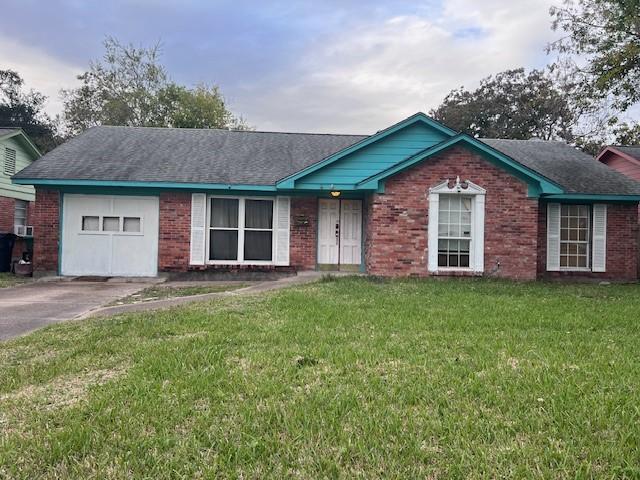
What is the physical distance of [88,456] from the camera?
275cm

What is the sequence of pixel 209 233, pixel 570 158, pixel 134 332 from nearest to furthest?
pixel 134 332, pixel 209 233, pixel 570 158

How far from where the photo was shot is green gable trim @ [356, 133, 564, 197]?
11.7m

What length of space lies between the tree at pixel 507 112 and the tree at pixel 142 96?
19.0m

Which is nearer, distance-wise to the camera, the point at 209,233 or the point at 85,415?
the point at 85,415

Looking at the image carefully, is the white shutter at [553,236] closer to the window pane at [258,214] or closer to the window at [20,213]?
the window pane at [258,214]

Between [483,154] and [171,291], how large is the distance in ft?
27.0

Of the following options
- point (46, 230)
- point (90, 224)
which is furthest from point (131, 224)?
point (46, 230)

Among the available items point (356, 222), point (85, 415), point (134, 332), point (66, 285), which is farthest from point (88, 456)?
point (356, 222)

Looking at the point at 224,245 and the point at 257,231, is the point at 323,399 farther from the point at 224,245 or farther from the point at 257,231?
the point at 224,245

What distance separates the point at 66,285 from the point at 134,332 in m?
7.06

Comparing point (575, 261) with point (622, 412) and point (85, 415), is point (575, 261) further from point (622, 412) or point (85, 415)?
point (85, 415)

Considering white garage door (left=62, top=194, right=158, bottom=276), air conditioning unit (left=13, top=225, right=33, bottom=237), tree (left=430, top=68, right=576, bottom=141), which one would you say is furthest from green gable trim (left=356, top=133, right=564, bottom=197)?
tree (left=430, top=68, right=576, bottom=141)

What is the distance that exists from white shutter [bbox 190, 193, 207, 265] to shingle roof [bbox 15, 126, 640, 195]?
0.60 m

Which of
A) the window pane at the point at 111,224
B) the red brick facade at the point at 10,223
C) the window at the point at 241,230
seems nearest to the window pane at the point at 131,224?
the window pane at the point at 111,224
